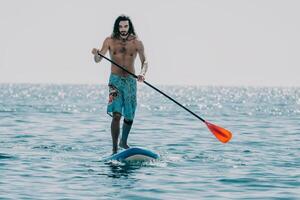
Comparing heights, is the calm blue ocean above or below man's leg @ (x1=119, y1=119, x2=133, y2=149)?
below

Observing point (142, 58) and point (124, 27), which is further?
point (142, 58)

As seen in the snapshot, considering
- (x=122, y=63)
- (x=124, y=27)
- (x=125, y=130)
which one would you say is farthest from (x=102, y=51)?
(x=125, y=130)

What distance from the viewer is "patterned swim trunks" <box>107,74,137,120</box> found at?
1416cm

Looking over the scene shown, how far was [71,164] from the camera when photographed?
1344 centimetres

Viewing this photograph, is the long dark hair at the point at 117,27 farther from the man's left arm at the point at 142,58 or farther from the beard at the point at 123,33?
the man's left arm at the point at 142,58

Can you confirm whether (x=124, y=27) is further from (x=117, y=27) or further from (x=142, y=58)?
(x=142, y=58)

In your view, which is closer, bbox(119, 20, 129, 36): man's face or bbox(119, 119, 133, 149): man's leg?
bbox(119, 20, 129, 36): man's face

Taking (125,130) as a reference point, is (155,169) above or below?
below

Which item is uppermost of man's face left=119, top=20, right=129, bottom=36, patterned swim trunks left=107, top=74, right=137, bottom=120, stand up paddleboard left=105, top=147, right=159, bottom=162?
man's face left=119, top=20, right=129, bottom=36

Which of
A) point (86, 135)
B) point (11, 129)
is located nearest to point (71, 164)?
Answer: point (86, 135)

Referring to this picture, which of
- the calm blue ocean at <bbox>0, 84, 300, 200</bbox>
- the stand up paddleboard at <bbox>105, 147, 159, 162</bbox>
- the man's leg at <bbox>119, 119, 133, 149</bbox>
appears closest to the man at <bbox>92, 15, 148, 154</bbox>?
the man's leg at <bbox>119, 119, 133, 149</bbox>

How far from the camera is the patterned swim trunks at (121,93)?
14.2 metres

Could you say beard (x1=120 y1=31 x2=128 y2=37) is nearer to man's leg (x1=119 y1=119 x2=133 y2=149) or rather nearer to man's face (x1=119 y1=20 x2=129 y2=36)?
man's face (x1=119 y1=20 x2=129 y2=36)

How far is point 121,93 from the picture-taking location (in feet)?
46.6
